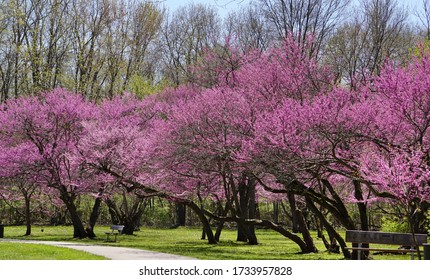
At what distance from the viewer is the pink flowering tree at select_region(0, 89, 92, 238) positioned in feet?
78.5

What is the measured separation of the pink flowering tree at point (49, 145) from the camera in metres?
23.9

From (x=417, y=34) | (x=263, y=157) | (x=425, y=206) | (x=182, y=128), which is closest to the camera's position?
(x=425, y=206)

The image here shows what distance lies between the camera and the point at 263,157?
1515 cm

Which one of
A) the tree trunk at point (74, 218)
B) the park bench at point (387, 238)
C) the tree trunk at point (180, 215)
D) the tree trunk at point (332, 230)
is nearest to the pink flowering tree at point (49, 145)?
the tree trunk at point (74, 218)

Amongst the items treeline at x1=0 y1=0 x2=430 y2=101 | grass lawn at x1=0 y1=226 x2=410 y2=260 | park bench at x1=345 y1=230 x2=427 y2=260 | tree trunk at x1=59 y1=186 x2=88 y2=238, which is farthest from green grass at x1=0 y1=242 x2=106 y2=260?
treeline at x1=0 y1=0 x2=430 y2=101

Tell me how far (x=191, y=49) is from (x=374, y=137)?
946 inches

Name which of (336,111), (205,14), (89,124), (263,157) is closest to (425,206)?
(336,111)

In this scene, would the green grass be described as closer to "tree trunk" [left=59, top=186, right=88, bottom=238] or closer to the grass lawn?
the grass lawn

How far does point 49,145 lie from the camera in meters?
24.3

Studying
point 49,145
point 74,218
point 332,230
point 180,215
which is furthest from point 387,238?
point 180,215

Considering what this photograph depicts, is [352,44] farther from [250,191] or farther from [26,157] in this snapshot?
[26,157]

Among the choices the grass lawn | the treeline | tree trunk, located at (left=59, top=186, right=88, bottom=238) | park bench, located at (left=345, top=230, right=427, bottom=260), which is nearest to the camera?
park bench, located at (left=345, top=230, right=427, bottom=260)

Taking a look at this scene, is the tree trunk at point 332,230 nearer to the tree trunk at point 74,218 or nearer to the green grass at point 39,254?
the green grass at point 39,254

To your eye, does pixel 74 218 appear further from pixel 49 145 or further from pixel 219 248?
pixel 219 248
